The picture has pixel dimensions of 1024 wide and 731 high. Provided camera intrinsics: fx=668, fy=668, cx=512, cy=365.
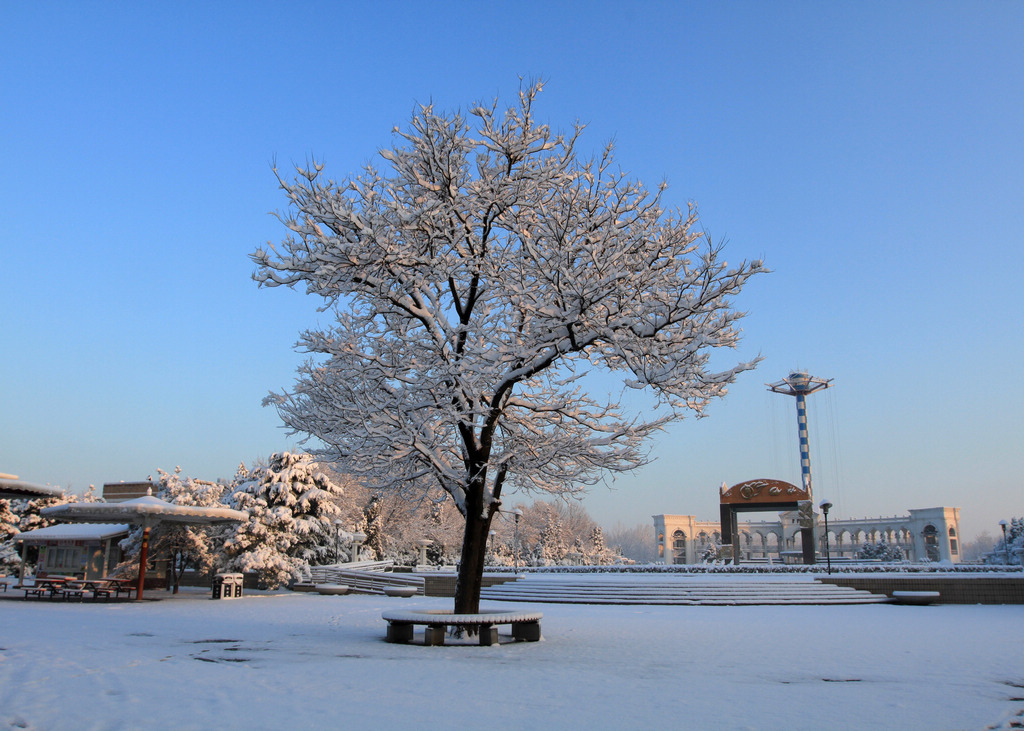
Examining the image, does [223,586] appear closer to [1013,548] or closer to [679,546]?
[1013,548]

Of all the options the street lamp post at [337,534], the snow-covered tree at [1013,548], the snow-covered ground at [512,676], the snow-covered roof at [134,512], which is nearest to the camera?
the snow-covered ground at [512,676]

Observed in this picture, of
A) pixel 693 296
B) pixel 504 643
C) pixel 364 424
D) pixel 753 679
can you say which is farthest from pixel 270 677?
pixel 693 296

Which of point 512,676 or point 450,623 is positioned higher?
point 450,623

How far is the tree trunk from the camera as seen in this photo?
498 inches

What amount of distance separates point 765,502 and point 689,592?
29235 millimetres

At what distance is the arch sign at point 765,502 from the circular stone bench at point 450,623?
4042 cm

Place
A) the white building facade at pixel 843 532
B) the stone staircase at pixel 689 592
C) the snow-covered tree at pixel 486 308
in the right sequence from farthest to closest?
the white building facade at pixel 843 532 → the stone staircase at pixel 689 592 → the snow-covered tree at pixel 486 308

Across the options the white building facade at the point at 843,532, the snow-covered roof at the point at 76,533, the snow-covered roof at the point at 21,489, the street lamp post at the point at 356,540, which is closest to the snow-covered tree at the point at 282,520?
the street lamp post at the point at 356,540

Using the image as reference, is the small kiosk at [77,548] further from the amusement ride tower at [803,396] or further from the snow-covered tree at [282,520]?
the amusement ride tower at [803,396]

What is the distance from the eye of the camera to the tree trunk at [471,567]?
1266 centimetres

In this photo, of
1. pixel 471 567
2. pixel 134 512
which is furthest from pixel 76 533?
pixel 471 567

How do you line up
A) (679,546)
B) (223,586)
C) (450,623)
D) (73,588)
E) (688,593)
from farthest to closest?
1. (679,546)
2. (223,586)
3. (688,593)
4. (73,588)
5. (450,623)

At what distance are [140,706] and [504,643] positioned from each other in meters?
7.20

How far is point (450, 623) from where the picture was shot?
11.7m
